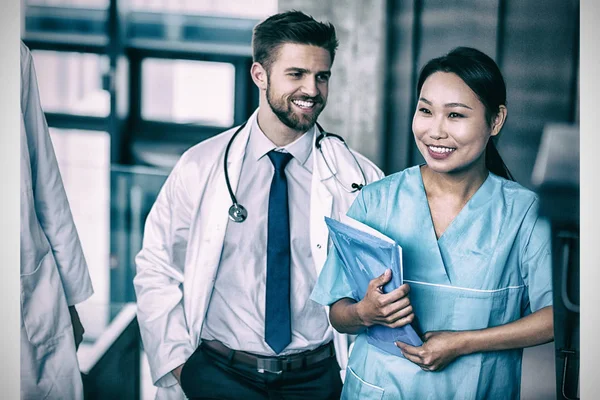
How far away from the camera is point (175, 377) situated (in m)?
2.08

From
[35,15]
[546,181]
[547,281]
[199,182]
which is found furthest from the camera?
[35,15]

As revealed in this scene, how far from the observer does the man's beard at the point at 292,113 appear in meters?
1.95

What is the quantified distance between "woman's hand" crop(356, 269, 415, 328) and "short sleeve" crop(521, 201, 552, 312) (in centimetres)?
31

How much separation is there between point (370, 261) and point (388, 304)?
0.38 feet

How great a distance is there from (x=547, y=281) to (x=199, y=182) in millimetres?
983

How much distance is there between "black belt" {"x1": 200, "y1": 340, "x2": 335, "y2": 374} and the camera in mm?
1962

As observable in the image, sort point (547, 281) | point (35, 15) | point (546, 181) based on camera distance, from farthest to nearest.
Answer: point (35, 15), point (546, 181), point (547, 281)

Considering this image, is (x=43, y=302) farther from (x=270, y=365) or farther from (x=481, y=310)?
(x=481, y=310)

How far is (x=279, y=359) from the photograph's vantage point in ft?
6.45

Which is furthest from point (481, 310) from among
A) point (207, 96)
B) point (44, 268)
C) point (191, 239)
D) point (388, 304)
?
point (44, 268)

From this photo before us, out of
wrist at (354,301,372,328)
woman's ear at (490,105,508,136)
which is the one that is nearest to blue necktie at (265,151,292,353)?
wrist at (354,301,372,328)

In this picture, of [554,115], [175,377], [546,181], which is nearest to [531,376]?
[546,181]

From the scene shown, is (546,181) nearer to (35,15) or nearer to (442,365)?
(442,365)

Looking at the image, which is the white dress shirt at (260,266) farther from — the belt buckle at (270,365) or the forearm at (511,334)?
the forearm at (511,334)
